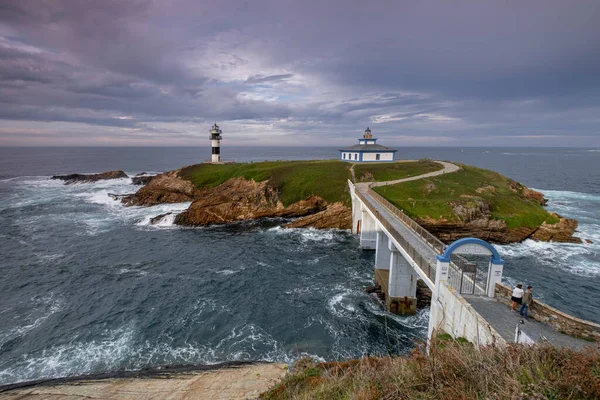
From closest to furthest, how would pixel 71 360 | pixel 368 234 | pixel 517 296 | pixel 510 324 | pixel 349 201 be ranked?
pixel 510 324 → pixel 517 296 → pixel 71 360 → pixel 368 234 → pixel 349 201

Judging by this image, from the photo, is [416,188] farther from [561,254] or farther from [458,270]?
[458,270]

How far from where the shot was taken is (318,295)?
2667 centimetres

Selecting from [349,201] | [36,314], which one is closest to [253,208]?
[349,201]

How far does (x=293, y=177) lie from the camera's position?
6062cm

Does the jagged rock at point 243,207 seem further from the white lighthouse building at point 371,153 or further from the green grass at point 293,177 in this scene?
the white lighthouse building at point 371,153

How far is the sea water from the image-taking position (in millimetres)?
Answer: 19953

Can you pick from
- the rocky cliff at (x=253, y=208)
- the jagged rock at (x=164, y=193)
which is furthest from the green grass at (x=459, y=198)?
the jagged rock at (x=164, y=193)

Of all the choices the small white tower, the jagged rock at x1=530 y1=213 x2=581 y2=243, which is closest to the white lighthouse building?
the jagged rock at x1=530 y1=213 x2=581 y2=243

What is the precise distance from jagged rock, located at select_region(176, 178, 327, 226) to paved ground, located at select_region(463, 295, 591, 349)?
36632 mm

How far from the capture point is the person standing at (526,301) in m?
13.4

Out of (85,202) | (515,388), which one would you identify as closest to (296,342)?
(515,388)

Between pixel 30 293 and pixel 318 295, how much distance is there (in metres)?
24.9

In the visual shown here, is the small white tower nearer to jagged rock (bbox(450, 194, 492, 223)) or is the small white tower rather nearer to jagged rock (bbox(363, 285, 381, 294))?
jagged rock (bbox(450, 194, 492, 223))

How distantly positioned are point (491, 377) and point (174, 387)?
15.2 m
